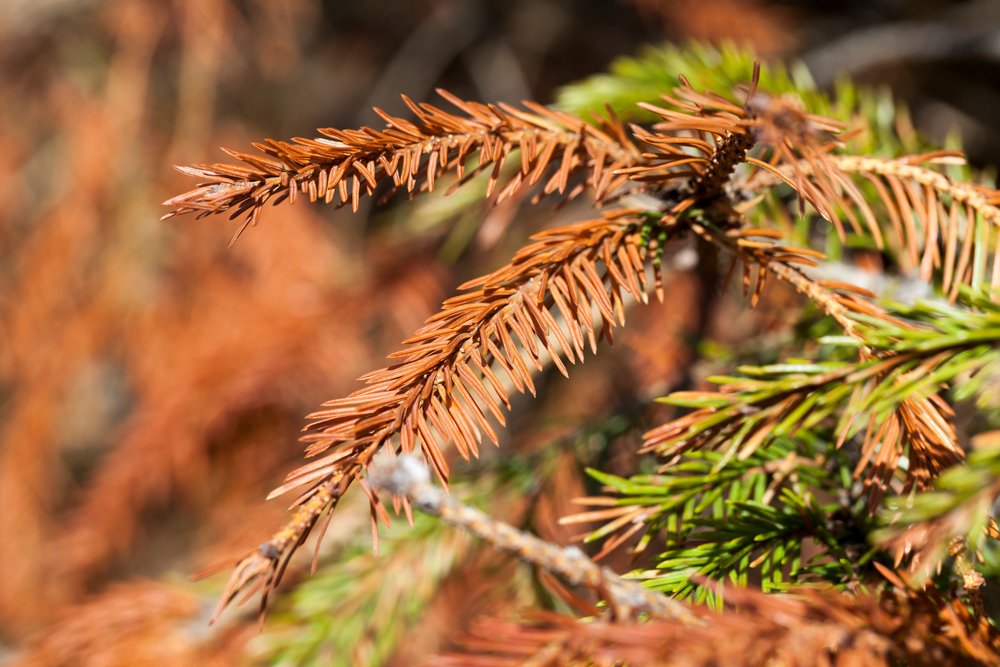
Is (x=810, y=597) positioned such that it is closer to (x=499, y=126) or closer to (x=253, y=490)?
(x=499, y=126)

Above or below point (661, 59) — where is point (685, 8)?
above

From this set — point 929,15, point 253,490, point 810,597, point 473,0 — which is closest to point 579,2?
point 473,0

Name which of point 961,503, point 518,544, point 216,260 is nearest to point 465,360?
→ point 518,544

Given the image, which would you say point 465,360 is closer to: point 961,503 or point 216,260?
point 961,503

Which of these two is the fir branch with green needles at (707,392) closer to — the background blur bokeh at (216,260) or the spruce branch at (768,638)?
the spruce branch at (768,638)

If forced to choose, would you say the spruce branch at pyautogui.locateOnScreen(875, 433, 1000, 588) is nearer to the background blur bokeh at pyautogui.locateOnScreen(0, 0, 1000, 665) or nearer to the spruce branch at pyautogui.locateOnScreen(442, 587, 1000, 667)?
the spruce branch at pyautogui.locateOnScreen(442, 587, 1000, 667)

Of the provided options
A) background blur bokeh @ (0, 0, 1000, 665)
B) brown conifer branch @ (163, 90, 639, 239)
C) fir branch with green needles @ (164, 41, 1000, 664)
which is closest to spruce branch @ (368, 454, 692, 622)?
fir branch with green needles @ (164, 41, 1000, 664)
